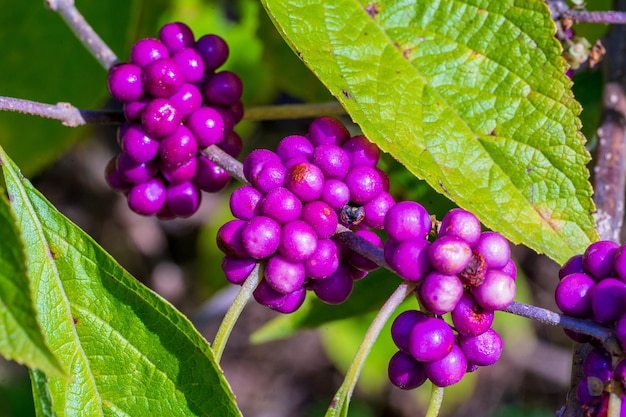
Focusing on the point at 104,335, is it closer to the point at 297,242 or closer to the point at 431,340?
the point at 297,242

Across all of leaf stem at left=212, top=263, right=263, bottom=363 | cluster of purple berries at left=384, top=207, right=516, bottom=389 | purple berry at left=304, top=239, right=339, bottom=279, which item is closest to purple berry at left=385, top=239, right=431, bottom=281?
cluster of purple berries at left=384, top=207, right=516, bottom=389

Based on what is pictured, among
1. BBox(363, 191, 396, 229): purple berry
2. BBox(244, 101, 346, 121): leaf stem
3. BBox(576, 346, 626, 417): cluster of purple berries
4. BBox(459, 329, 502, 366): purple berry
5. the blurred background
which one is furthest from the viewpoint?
the blurred background

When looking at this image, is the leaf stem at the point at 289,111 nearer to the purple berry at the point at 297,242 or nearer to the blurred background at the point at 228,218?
the blurred background at the point at 228,218

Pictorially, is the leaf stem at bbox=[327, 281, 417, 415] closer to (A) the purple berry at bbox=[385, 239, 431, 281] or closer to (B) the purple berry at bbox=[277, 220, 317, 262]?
(A) the purple berry at bbox=[385, 239, 431, 281]

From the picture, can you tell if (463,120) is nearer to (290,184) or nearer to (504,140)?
(504,140)

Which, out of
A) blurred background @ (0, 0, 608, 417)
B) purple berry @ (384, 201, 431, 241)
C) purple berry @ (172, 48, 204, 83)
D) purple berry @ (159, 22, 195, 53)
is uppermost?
purple berry @ (159, 22, 195, 53)

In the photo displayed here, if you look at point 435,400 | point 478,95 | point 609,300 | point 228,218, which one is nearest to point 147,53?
A: point 478,95

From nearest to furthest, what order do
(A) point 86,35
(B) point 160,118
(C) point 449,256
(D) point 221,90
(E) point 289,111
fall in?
1. (C) point 449,256
2. (B) point 160,118
3. (D) point 221,90
4. (A) point 86,35
5. (E) point 289,111
